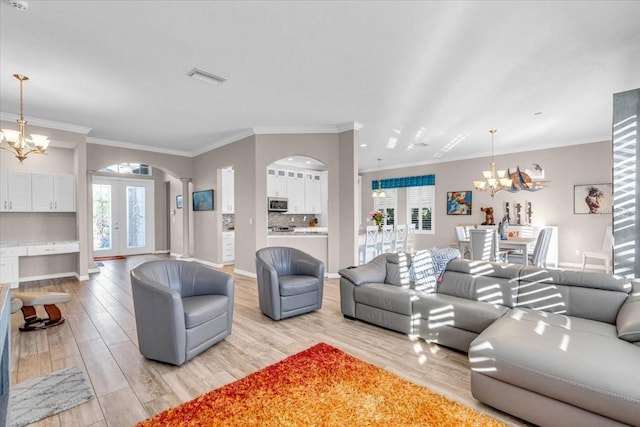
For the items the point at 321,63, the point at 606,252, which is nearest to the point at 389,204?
the point at 606,252

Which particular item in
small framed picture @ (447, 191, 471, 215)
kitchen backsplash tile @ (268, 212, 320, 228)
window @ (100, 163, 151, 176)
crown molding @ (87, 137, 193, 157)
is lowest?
kitchen backsplash tile @ (268, 212, 320, 228)

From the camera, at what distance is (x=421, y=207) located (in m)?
9.39

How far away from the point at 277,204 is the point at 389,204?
3773mm

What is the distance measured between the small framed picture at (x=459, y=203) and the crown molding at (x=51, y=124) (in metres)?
8.60

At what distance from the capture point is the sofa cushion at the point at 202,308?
8.48ft

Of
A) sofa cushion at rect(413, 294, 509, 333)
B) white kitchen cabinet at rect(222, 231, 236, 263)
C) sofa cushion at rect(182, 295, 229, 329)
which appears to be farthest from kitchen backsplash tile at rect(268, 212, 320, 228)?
sofa cushion at rect(413, 294, 509, 333)

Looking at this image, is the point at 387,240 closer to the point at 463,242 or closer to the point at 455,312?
the point at 463,242

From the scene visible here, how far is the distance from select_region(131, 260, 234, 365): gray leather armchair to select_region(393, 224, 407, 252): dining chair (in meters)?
5.30

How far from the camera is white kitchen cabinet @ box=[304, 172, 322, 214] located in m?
9.61

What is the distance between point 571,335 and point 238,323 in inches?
119

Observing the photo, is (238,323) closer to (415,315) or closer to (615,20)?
(415,315)

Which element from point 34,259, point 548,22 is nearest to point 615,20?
point 548,22

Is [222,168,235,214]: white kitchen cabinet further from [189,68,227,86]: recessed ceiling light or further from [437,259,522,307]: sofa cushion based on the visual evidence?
[437,259,522,307]: sofa cushion

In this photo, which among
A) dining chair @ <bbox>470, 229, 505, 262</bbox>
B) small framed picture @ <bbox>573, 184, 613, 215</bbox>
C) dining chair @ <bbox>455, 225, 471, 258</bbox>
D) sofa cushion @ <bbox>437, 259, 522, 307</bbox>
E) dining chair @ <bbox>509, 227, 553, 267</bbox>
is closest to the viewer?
sofa cushion @ <bbox>437, 259, 522, 307</bbox>
